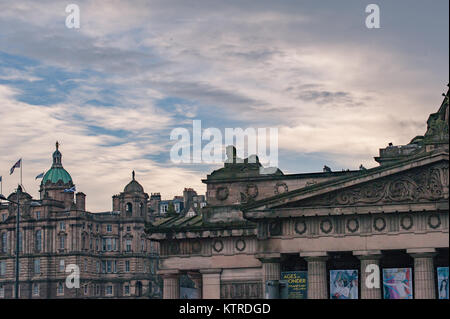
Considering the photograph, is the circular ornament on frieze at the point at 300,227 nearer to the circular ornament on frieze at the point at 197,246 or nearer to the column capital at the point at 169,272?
the circular ornament on frieze at the point at 197,246

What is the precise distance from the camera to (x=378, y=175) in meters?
60.3

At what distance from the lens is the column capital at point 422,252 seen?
195 feet

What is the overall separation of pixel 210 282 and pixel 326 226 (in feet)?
35.5

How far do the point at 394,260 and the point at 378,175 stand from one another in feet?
22.7

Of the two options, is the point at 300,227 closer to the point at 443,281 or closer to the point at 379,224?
the point at 379,224

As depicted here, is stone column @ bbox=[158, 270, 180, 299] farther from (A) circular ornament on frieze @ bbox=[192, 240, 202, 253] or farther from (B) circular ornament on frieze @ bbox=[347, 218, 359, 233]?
(B) circular ornament on frieze @ bbox=[347, 218, 359, 233]

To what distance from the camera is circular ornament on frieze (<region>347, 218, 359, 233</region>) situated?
6184 centimetres

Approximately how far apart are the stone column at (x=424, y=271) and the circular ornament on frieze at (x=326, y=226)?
527cm

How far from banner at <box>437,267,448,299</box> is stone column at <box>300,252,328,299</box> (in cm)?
710

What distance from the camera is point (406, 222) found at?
60.6 m

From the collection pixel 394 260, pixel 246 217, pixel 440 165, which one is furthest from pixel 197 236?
pixel 440 165

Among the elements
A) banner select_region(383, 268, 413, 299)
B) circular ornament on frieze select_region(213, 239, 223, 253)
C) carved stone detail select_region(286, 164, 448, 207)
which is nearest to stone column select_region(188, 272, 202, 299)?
circular ornament on frieze select_region(213, 239, 223, 253)
